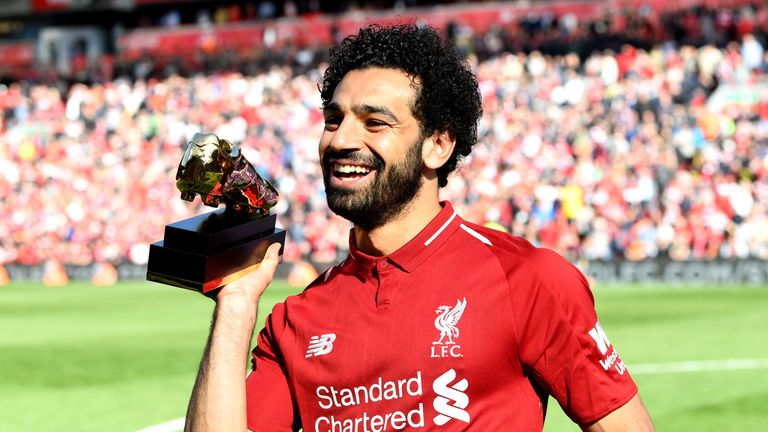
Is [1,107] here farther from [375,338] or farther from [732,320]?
[375,338]

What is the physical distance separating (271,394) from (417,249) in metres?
0.68

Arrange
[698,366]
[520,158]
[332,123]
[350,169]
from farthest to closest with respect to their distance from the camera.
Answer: [520,158]
[698,366]
[332,123]
[350,169]

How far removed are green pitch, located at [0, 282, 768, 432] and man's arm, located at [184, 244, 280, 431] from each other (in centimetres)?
547

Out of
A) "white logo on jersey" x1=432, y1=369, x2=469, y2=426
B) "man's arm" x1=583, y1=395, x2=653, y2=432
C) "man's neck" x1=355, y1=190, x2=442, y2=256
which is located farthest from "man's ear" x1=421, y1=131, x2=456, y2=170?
"man's arm" x1=583, y1=395, x2=653, y2=432

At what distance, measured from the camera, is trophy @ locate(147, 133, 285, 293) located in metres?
3.29

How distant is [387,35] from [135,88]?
34716 millimetres

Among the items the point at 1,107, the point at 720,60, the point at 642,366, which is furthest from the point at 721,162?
the point at 1,107

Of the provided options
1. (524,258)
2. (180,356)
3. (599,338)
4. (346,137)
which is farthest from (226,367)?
(180,356)

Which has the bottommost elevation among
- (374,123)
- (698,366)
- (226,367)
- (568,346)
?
(698,366)

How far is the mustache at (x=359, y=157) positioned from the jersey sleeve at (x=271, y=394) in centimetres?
62

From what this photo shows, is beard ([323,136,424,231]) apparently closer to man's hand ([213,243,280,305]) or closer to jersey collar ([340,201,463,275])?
jersey collar ([340,201,463,275])

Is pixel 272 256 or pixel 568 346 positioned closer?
pixel 568 346

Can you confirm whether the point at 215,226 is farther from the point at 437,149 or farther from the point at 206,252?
the point at 437,149

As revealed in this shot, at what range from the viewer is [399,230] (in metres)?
3.75
